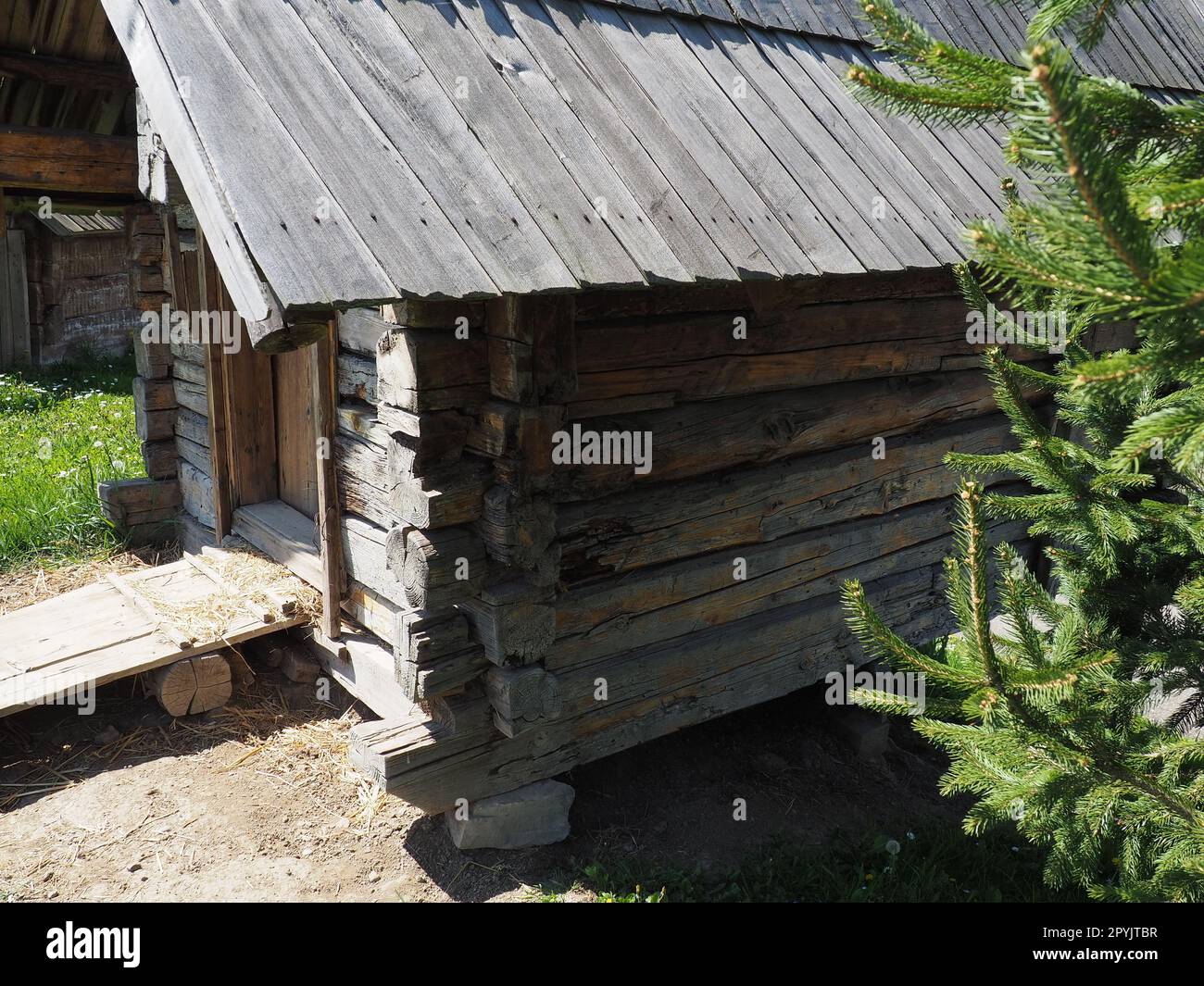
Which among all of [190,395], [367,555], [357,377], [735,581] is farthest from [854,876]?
[190,395]

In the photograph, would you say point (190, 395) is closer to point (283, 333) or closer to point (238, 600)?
point (238, 600)

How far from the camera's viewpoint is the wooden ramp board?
15.9ft

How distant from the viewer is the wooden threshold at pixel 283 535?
5.49 meters

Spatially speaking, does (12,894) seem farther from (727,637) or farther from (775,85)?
(775,85)

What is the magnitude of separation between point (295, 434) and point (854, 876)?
3.97m

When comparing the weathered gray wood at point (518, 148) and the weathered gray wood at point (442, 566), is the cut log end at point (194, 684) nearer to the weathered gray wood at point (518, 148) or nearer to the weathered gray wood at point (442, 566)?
the weathered gray wood at point (442, 566)

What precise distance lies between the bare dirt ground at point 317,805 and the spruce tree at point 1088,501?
1.96 meters

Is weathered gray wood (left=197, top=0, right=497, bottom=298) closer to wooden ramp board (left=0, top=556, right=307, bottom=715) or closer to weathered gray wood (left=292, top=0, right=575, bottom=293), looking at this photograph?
weathered gray wood (left=292, top=0, right=575, bottom=293)

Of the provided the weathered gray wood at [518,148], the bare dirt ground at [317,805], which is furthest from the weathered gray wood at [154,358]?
the weathered gray wood at [518,148]

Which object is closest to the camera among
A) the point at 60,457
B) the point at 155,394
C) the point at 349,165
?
the point at 349,165

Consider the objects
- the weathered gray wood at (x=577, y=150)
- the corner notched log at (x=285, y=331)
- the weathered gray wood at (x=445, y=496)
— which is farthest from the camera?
the weathered gray wood at (x=445, y=496)

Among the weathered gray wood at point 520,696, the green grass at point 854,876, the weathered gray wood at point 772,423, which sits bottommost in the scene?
the green grass at point 854,876

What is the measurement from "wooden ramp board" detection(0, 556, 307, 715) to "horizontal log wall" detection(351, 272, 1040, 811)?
813 mm

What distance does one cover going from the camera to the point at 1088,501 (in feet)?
10.2
